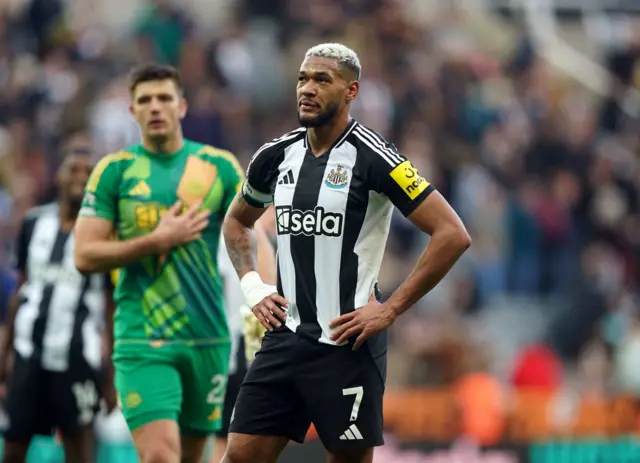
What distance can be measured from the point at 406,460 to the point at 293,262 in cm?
577

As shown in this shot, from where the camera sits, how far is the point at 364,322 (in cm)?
636

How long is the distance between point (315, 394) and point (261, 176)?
3.69ft

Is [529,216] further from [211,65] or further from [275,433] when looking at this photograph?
[275,433]

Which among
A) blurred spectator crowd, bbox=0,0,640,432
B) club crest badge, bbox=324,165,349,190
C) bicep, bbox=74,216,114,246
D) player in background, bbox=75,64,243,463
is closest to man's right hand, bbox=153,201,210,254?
player in background, bbox=75,64,243,463

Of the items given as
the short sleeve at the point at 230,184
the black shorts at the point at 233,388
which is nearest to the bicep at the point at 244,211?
the short sleeve at the point at 230,184

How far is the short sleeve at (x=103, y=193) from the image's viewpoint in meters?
7.79

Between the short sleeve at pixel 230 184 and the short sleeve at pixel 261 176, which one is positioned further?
the short sleeve at pixel 230 184

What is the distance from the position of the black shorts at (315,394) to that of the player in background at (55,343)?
2879 mm

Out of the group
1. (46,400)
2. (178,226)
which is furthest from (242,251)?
(46,400)

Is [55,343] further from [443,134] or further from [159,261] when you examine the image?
A: [443,134]

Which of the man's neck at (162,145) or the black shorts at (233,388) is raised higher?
Answer: the man's neck at (162,145)

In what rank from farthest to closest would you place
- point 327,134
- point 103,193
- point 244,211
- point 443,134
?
point 443,134
point 103,193
point 244,211
point 327,134

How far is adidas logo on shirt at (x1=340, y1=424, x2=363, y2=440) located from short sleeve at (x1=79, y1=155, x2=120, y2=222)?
2.15 metres

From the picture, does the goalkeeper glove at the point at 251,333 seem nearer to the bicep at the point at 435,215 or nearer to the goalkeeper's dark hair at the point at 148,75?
the goalkeeper's dark hair at the point at 148,75
